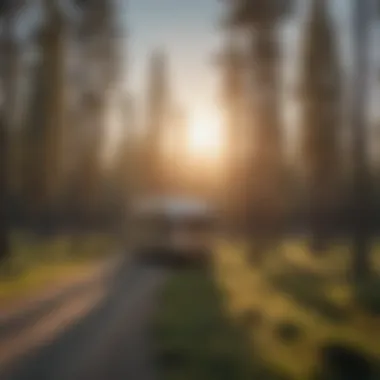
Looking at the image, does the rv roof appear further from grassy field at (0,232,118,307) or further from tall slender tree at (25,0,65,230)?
tall slender tree at (25,0,65,230)

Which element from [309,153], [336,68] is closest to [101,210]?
[309,153]

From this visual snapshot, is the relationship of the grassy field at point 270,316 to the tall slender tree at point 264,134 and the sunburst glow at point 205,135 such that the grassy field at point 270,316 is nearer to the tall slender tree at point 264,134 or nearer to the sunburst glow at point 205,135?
the tall slender tree at point 264,134

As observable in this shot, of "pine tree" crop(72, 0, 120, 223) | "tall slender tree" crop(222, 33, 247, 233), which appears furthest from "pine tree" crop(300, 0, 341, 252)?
"pine tree" crop(72, 0, 120, 223)

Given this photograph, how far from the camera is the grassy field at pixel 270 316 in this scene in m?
2.34

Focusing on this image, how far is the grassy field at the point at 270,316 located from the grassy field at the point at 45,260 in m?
0.28

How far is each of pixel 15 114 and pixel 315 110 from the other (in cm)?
102

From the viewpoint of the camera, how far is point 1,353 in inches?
91.7

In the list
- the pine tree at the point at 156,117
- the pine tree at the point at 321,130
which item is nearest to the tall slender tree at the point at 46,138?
the pine tree at the point at 156,117

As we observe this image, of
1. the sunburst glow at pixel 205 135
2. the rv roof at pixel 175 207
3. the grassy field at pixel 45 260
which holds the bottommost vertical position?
the grassy field at pixel 45 260

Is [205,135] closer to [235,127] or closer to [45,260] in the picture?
[235,127]

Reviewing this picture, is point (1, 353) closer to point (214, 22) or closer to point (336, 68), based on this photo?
point (214, 22)

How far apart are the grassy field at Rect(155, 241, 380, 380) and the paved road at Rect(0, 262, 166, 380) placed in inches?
2.9

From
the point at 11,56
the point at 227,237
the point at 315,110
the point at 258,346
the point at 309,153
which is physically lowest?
the point at 258,346

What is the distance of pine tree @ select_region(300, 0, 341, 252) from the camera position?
2348mm
